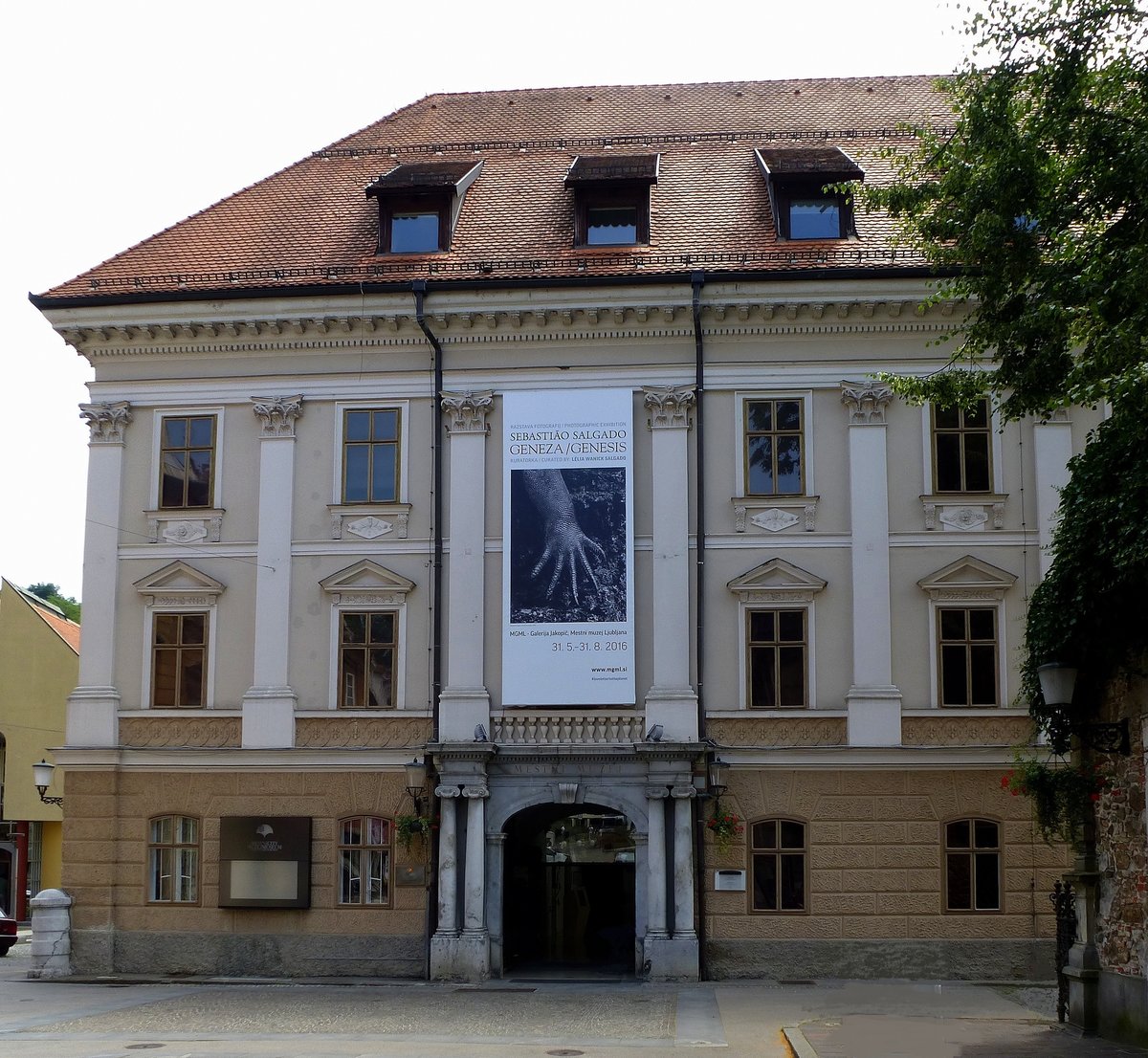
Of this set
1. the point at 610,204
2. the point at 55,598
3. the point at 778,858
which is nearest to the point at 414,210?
the point at 610,204

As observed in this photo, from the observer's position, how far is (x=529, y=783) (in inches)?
969

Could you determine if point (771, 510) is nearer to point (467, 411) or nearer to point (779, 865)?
point (467, 411)

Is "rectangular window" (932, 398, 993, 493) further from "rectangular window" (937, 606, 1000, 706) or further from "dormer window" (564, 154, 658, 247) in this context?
"dormer window" (564, 154, 658, 247)

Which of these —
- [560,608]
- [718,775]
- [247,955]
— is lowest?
[247,955]

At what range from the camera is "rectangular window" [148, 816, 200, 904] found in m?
25.4

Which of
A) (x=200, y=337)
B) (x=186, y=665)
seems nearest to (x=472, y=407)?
(x=200, y=337)

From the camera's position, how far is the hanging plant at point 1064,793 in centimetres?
1805

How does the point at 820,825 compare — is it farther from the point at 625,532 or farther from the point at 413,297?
the point at 413,297

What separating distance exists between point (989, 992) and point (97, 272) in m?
19.3

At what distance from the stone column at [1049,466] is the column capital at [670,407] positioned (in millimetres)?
5695

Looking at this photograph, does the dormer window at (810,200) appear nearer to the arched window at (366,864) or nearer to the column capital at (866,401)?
the column capital at (866,401)

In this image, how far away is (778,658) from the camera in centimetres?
2502

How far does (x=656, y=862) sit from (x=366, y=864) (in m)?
4.78

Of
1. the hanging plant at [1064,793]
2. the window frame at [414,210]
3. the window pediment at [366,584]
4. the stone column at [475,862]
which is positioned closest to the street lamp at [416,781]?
the stone column at [475,862]
